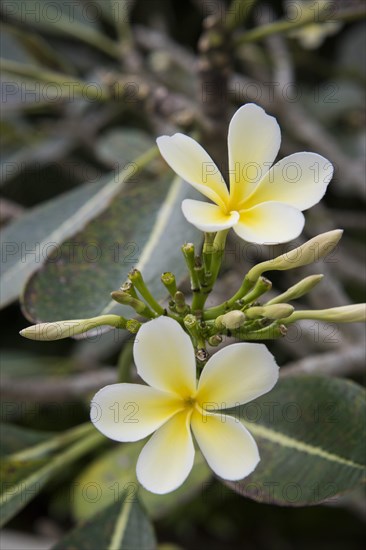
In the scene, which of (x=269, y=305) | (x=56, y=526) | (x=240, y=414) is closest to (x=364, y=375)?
(x=240, y=414)

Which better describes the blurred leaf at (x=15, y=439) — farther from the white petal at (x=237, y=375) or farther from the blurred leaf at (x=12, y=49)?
the blurred leaf at (x=12, y=49)

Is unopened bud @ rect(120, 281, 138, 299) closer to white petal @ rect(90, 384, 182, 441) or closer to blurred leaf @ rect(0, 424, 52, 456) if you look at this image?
white petal @ rect(90, 384, 182, 441)

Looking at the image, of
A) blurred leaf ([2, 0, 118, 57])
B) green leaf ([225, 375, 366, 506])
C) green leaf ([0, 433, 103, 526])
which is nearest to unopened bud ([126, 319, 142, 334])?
green leaf ([225, 375, 366, 506])

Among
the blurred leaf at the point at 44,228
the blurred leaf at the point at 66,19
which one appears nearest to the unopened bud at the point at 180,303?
the blurred leaf at the point at 44,228

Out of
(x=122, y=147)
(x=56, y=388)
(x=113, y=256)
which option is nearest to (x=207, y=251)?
(x=113, y=256)

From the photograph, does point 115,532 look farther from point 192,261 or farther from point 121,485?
point 192,261

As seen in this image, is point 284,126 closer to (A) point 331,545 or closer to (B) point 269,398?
(B) point 269,398
